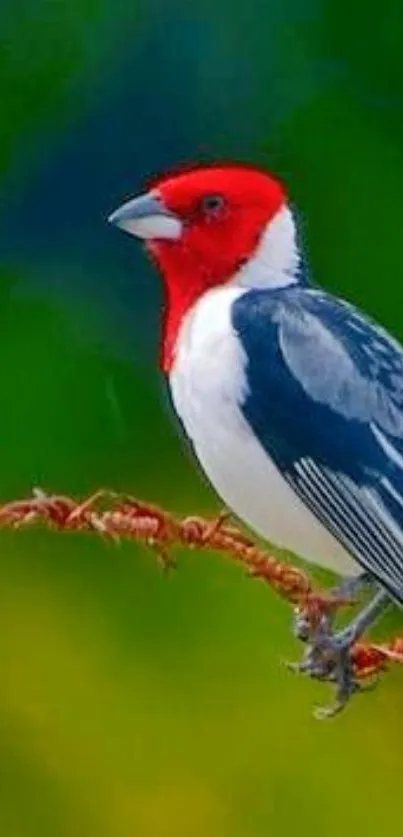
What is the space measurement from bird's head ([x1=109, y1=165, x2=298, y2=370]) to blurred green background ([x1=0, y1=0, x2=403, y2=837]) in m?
0.19

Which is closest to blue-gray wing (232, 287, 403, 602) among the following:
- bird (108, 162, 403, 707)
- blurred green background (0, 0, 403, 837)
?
bird (108, 162, 403, 707)

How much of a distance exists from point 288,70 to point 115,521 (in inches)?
16.3

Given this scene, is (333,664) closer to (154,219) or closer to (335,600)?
(335,600)

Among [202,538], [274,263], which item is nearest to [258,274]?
[274,263]

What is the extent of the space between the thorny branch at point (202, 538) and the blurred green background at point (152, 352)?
15cm

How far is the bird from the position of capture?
1.85m

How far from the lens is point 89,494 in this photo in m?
2.12

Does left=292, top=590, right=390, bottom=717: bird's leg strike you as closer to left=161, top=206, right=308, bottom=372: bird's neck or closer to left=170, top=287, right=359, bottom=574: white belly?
left=170, top=287, right=359, bottom=574: white belly

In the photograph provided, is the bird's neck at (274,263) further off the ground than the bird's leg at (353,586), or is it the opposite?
the bird's neck at (274,263)

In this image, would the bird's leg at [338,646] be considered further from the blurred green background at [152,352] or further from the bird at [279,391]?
the blurred green background at [152,352]

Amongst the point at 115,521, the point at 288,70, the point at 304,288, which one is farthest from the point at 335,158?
the point at 115,521

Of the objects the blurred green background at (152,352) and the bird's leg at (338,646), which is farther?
the blurred green background at (152,352)

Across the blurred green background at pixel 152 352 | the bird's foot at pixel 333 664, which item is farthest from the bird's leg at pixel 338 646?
the blurred green background at pixel 152 352

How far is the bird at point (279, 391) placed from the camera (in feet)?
6.06
